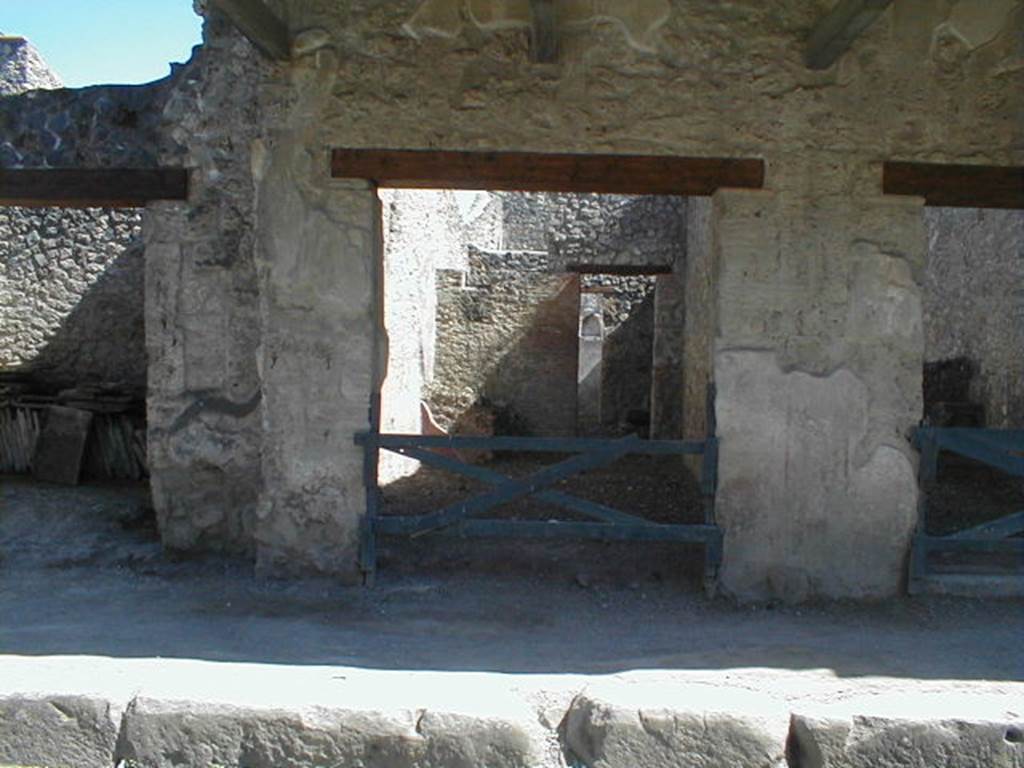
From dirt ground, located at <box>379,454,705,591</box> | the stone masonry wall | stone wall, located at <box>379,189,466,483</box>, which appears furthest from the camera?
the stone masonry wall

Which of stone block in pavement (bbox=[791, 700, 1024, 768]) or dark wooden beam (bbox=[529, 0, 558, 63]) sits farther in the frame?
dark wooden beam (bbox=[529, 0, 558, 63])

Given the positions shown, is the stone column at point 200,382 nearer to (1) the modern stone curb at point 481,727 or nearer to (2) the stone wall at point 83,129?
(2) the stone wall at point 83,129

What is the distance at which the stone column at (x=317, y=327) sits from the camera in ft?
16.2

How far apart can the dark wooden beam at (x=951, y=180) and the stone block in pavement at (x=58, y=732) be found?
414 centimetres

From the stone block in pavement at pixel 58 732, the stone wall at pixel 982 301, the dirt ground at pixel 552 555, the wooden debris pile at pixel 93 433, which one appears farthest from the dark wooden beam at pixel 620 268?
the stone block in pavement at pixel 58 732

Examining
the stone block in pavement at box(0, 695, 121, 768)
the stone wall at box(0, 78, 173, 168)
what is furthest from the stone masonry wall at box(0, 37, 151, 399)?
the stone block in pavement at box(0, 695, 121, 768)

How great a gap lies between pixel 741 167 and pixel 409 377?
5.54m

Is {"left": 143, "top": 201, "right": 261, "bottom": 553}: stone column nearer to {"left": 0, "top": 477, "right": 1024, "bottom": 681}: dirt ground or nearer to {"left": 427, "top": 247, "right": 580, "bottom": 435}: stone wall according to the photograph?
{"left": 0, "top": 477, "right": 1024, "bottom": 681}: dirt ground

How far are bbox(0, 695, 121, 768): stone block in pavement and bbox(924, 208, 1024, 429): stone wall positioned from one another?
7613mm

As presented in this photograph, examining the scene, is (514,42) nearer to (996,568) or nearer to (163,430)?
(163,430)

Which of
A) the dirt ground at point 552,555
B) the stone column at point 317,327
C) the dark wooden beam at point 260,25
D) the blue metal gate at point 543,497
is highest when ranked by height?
the dark wooden beam at point 260,25

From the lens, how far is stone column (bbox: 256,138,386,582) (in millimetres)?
4934

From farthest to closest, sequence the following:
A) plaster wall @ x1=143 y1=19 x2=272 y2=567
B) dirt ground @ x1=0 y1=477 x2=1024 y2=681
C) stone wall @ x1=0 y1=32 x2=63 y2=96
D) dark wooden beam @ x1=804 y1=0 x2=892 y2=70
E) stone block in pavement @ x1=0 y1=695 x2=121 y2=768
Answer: stone wall @ x1=0 y1=32 x2=63 y2=96, plaster wall @ x1=143 y1=19 x2=272 y2=567, dark wooden beam @ x1=804 y1=0 x2=892 y2=70, dirt ground @ x1=0 y1=477 x2=1024 y2=681, stone block in pavement @ x1=0 y1=695 x2=121 y2=768

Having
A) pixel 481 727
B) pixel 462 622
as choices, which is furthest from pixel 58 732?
pixel 462 622
